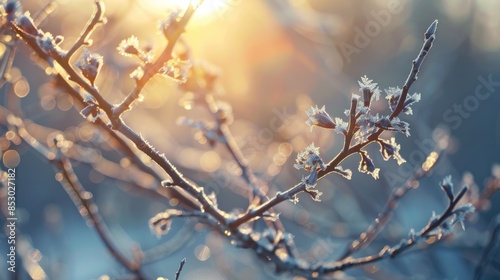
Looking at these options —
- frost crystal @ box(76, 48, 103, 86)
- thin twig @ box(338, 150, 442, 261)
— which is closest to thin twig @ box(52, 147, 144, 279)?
frost crystal @ box(76, 48, 103, 86)

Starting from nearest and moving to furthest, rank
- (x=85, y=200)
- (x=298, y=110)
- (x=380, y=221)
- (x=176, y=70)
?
1. (x=176, y=70)
2. (x=85, y=200)
3. (x=380, y=221)
4. (x=298, y=110)

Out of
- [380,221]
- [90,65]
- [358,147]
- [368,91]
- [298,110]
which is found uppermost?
[368,91]

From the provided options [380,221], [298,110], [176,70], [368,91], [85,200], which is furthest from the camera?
[298,110]

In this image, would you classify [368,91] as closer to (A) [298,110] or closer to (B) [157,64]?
(B) [157,64]

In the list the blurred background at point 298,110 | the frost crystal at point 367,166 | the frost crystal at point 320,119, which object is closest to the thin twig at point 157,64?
the blurred background at point 298,110

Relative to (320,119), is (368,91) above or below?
above

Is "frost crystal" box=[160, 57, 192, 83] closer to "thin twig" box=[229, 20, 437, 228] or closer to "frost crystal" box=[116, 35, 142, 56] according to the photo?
"frost crystal" box=[116, 35, 142, 56]

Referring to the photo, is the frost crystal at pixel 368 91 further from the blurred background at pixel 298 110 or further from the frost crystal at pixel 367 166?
the blurred background at pixel 298 110

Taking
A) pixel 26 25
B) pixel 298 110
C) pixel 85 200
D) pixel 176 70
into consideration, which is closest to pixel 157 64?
pixel 176 70

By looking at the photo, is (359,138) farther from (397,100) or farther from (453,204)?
(453,204)
